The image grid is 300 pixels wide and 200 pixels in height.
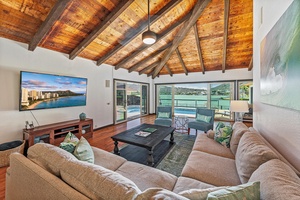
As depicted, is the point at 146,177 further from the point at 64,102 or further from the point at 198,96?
the point at 198,96

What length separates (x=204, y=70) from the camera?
669cm

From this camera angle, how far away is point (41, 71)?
337 cm

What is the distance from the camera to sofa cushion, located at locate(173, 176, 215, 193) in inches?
49.1

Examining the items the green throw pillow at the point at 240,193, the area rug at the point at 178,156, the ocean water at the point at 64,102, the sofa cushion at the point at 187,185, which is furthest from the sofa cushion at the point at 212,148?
the ocean water at the point at 64,102

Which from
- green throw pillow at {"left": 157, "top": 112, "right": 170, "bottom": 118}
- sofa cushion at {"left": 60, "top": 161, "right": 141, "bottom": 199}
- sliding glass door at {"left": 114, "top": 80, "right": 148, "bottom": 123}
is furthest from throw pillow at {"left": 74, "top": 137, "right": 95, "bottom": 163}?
sliding glass door at {"left": 114, "top": 80, "right": 148, "bottom": 123}

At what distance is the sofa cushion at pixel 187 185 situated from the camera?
1247mm

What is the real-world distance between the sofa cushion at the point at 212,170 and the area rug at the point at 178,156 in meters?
0.68

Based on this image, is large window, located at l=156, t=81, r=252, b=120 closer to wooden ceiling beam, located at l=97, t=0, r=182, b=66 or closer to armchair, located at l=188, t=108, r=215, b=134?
armchair, located at l=188, t=108, r=215, b=134

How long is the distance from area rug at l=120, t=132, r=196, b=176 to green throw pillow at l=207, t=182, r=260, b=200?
5.21 ft

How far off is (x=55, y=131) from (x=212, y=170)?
136 inches

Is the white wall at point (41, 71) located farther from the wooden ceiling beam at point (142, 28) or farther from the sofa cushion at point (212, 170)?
the sofa cushion at point (212, 170)

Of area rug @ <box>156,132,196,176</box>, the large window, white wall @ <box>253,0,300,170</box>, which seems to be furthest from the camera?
the large window

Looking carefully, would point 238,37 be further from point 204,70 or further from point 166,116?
point 166,116

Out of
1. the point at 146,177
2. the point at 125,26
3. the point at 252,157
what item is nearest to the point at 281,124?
the point at 252,157
